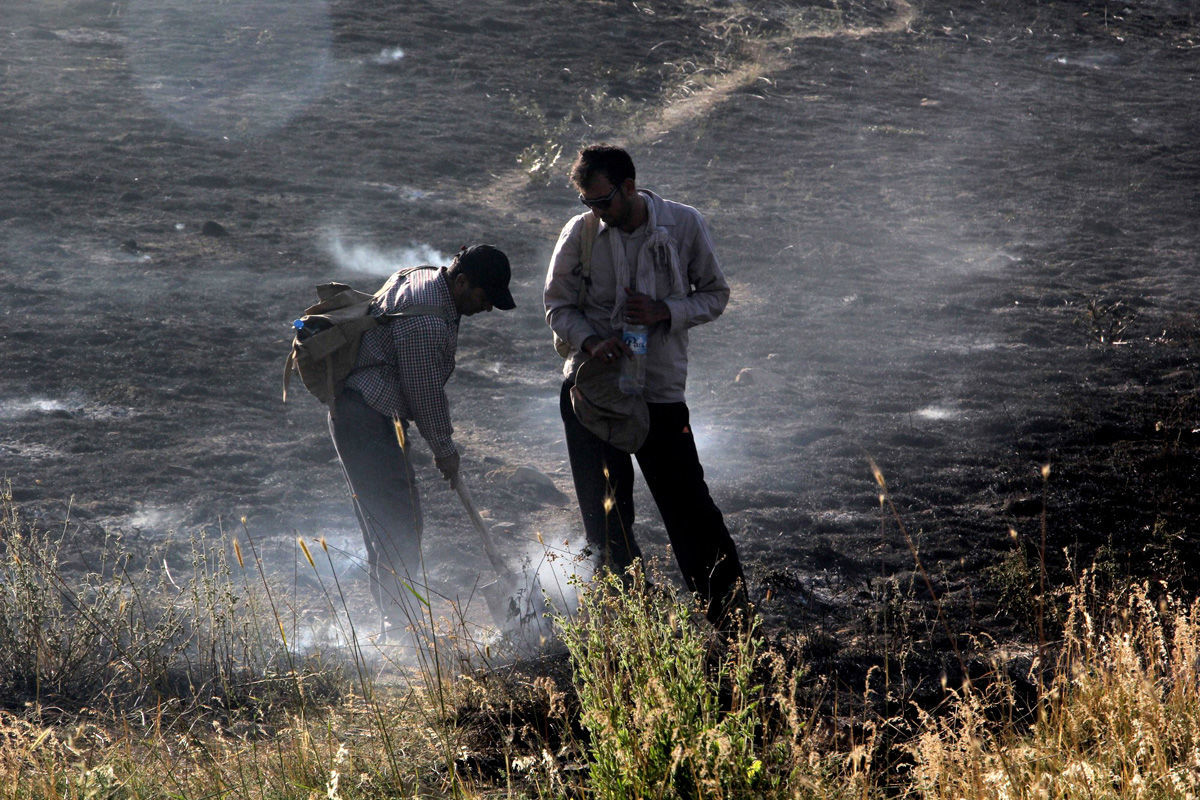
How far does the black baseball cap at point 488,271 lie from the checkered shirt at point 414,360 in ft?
0.50

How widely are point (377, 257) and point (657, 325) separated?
6.28 metres

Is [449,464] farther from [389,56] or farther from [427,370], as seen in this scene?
[389,56]

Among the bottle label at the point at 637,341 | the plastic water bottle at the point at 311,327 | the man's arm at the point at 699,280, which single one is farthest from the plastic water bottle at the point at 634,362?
the plastic water bottle at the point at 311,327

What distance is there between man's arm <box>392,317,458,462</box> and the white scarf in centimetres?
79

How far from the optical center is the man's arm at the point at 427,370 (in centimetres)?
419

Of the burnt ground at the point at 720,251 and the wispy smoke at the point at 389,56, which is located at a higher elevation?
the wispy smoke at the point at 389,56

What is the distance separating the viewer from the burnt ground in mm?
5547

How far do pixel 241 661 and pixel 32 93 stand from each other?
1125 centimetres

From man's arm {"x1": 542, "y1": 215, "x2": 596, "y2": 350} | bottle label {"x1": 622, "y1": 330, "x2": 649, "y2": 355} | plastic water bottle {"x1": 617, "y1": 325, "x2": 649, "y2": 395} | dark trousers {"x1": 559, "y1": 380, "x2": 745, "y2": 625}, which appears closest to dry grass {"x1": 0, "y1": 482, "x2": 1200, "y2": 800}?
dark trousers {"x1": 559, "y1": 380, "x2": 745, "y2": 625}

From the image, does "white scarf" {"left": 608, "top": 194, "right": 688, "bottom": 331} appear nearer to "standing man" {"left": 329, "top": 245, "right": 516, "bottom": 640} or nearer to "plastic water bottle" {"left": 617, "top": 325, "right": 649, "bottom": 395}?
"plastic water bottle" {"left": 617, "top": 325, "right": 649, "bottom": 395}

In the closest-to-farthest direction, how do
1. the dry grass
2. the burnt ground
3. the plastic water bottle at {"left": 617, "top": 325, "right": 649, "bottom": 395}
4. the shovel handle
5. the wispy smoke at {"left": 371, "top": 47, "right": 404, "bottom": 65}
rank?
1. the dry grass
2. the plastic water bottle at {"left": 617, "top": 325, "right": 649, "bottom": 395}
3. the shovel handle
4. the burnt ground
5. the wispy smoke at {"left": 371, "top": 47, "right": 404, "bottom": 65}

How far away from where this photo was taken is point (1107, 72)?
17266 mm

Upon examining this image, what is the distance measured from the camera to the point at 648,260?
3.77 meters

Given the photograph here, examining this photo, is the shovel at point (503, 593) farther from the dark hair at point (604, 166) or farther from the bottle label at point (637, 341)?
the dark hair at point (604, 166)
